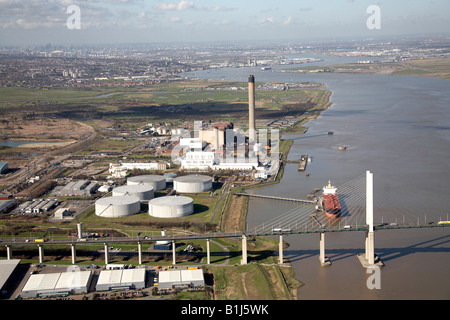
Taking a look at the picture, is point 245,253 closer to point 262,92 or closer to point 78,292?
point 78,292

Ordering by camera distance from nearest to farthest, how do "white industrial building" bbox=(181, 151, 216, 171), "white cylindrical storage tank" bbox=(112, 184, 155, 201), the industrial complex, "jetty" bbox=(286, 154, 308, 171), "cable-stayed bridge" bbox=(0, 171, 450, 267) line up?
1. the industrial complex
2. "cable-stayed bridge" bbox=(0, 171, 450, 267)
3. "white cylindrical storage tank" bbox=(112, 184, 155, 201)
4. "jetty" bbox=(286, 154, 308, 171)
5. "white industrial building" bbox=(181, 151, 216, 171)

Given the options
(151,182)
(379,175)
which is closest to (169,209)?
(151,182)

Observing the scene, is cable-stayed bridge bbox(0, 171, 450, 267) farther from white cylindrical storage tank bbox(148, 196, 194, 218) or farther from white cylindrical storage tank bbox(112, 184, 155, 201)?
white cylindrical storage tank bbox(112, 184, 155, 201)

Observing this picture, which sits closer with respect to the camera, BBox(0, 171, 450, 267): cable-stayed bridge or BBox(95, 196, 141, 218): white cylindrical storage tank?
BBox(0, 171, 450, 267): cable-stayed bridge

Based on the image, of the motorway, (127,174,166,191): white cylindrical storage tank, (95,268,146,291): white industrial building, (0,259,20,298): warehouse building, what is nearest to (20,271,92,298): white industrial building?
(95,268,146,291): white industrial building

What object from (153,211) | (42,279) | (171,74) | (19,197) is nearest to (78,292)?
(42,279)
